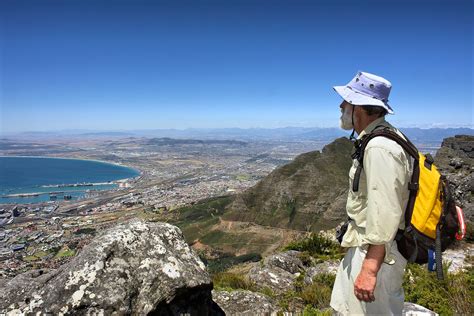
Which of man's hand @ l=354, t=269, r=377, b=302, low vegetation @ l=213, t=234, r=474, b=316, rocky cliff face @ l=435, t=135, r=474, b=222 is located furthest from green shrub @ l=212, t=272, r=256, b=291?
rocky cliff face @ l=435, t=135, r=474, b=222

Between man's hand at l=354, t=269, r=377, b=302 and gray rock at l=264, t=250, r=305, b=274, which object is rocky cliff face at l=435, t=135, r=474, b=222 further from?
man's hand at l=354, t=269, r=377, b=302

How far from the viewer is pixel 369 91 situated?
2766 millimetres

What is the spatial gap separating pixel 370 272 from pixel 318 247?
987 centimetres

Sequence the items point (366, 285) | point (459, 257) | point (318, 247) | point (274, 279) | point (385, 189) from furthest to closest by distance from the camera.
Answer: point (318, 247), point (459, 257), point (274, 279), point (366, 285), point (385, 189)

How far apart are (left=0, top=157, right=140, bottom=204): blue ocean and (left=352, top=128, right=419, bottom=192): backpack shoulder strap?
387ft

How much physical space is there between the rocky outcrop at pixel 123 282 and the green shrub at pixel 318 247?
821cm

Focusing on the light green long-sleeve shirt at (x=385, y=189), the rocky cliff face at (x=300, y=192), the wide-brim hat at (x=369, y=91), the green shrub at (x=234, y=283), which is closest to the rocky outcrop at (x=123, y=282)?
the light green long-sleeve shirt at (x=385, y=189)

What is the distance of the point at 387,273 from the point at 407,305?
2.43 m

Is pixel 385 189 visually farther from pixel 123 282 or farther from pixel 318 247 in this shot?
pixel 318 247

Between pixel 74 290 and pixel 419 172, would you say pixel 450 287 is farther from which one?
pixel 74 290

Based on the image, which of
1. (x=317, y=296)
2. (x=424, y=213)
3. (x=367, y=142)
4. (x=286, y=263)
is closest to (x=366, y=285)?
(x=424, y=213)

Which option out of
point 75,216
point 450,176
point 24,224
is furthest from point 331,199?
point 24,224

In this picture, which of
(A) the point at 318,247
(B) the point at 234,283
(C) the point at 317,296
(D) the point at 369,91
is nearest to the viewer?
(D) the point at 369,91

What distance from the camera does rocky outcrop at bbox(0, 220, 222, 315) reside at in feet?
10.2
